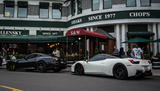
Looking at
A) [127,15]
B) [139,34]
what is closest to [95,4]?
[127,15]

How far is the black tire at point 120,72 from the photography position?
720cm

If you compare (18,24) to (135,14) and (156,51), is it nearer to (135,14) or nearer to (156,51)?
(135,14)

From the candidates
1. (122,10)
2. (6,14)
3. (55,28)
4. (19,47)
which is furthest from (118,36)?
(6,14)

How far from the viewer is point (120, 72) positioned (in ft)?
24.5

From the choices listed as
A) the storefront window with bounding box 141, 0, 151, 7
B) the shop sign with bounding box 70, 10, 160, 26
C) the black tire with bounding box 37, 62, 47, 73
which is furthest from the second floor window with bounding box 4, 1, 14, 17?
the storefront window with bounding box 141, 0, 151, 7

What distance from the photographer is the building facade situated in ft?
58.8

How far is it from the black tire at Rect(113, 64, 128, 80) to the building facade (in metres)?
11.2

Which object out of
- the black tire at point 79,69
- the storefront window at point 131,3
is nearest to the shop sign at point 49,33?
the storefront window at point 131,3

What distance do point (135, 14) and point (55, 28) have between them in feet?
41.0

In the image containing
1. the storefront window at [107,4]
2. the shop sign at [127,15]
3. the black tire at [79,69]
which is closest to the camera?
the black tire at [79,69]

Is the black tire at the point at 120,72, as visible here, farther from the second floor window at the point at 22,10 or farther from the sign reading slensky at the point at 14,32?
the second floor window at the point at 22,10

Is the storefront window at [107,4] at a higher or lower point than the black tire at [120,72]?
higher

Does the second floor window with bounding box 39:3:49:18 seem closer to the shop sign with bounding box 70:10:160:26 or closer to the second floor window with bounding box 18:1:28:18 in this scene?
the second floor window with bounding box 18:1:28:18

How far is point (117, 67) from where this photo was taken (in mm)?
7508
